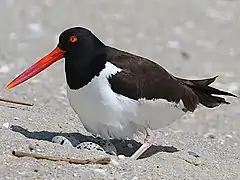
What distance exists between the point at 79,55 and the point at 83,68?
13 cm

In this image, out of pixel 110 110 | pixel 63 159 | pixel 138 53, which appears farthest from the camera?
pixel 138 53

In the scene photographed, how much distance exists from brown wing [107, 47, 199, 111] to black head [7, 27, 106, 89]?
0.10 metres

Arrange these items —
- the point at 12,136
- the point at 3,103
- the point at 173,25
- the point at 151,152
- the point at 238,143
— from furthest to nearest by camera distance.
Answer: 1. the point at 173,25
2. the point at 238,143
3. the point at 3,103
4. the point at 151,152
5. the point at 12,136

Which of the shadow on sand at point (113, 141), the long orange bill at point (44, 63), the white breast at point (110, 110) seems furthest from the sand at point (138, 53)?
the long orange bill at point (44, 63)

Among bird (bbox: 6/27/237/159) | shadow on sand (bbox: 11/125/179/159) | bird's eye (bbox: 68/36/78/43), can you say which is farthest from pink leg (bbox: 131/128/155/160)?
bird's eye (bbox: 68/36/78/43)

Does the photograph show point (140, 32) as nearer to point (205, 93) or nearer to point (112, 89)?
point (205, 93)

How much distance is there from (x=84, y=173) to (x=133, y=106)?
791 millimetres

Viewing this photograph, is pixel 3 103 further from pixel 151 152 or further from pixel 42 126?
pixel 151 152

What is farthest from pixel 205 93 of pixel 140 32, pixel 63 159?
pixel 140 32

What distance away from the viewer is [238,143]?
7.08 metres

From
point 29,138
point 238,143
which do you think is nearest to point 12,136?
point 29,138

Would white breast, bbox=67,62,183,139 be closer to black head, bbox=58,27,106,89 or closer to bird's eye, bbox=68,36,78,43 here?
→ black head, bbox=58,27,106,89

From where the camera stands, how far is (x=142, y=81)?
491cm

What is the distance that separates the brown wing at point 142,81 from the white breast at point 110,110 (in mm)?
44
